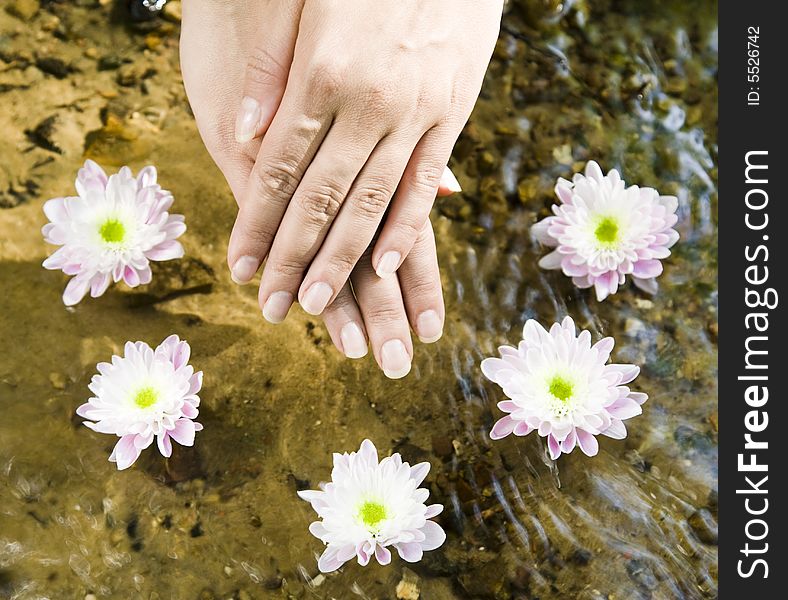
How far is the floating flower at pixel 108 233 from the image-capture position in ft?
5.07

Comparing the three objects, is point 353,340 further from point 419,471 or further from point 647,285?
point 647,285

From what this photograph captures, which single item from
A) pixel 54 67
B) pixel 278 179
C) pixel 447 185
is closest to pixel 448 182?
pixel 447 185

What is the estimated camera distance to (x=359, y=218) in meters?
1.37

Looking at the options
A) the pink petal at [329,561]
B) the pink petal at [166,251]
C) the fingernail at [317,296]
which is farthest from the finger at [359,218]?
the pink petal at [329,561]

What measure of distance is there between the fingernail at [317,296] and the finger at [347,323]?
0.06 meters

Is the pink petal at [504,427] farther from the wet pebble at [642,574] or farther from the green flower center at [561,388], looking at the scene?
the wet pebble at [642,574]

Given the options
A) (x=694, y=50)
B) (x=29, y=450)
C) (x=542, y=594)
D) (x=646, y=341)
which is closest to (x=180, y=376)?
(x=29, y=450)

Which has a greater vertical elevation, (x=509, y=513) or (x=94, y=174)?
(x=94, y=174)

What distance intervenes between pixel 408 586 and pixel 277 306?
53 cm

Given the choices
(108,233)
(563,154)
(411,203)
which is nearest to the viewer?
(411,203)

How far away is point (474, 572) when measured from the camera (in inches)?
54.6
